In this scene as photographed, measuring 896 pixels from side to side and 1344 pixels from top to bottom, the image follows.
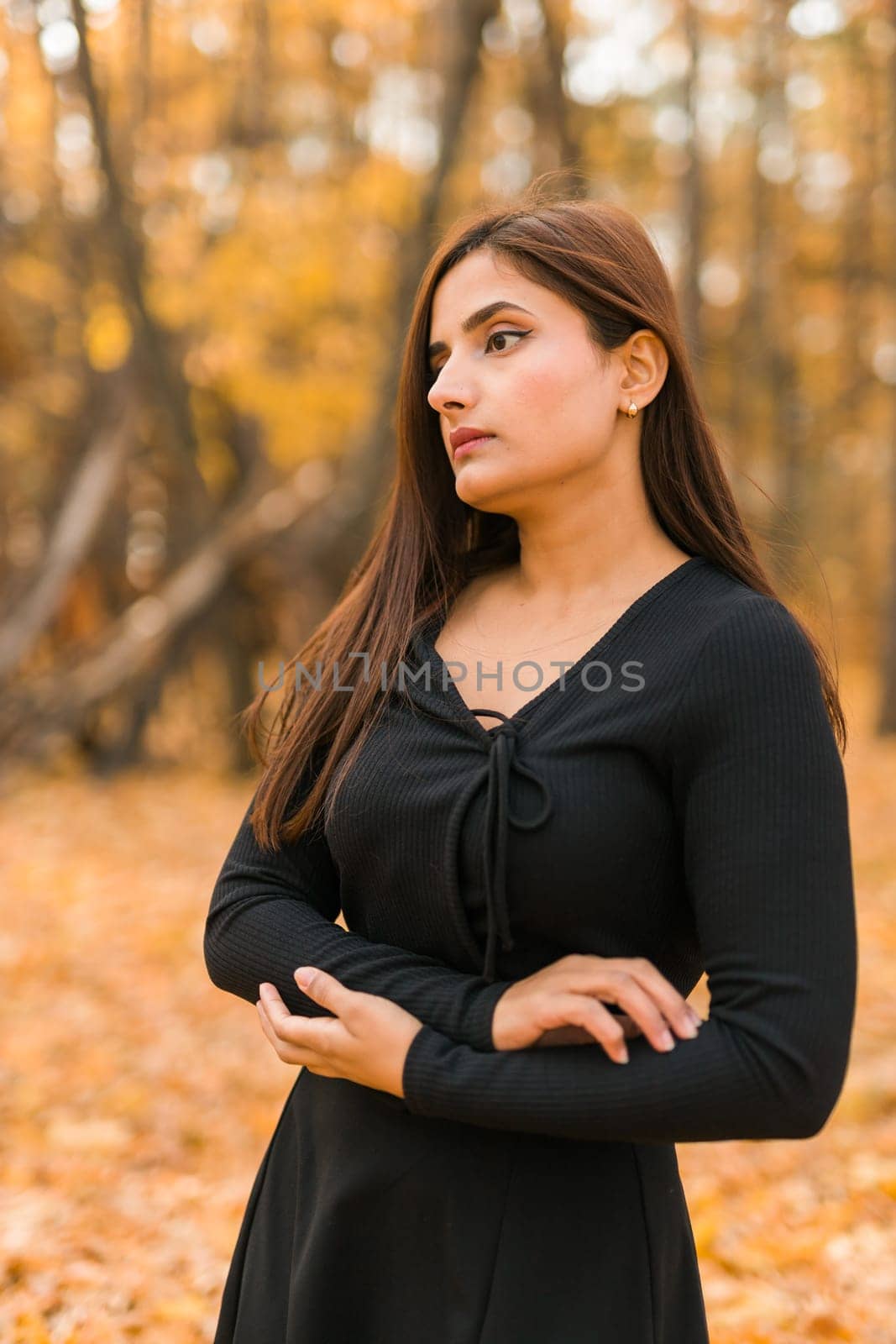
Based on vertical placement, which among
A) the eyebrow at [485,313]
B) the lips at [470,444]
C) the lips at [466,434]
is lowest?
the lips at [470,444]

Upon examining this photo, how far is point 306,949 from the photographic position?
59.7 inches

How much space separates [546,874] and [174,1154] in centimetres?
281

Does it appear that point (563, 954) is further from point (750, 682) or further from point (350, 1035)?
point (750, 682)

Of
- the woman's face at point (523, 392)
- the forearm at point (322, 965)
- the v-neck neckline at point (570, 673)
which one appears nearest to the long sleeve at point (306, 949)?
the forearm at point (322, 965)

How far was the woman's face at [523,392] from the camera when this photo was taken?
1.55m

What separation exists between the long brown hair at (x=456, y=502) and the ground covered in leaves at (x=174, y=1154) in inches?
66.0

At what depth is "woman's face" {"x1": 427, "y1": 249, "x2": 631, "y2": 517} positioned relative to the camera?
1550 mm

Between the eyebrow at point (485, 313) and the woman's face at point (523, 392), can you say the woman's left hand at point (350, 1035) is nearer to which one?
the woman's face at point (523, 392)

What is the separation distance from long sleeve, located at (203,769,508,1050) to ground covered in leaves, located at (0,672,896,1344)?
4.95 feet

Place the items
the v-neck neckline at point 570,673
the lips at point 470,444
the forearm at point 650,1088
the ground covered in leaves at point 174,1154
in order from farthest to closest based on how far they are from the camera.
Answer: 1. the ground covered in leaves at point 174,1154
2. the lips at point 470,444
3. the v-neck neckline at point 570,673
4. the forearm at point 650,1088

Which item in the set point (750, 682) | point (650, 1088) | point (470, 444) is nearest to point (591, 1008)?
point (650, 1088)

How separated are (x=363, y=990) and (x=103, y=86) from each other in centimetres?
1171

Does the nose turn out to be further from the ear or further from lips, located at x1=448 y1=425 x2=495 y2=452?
the ear

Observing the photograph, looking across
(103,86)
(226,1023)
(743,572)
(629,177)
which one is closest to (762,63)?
(629,177)
